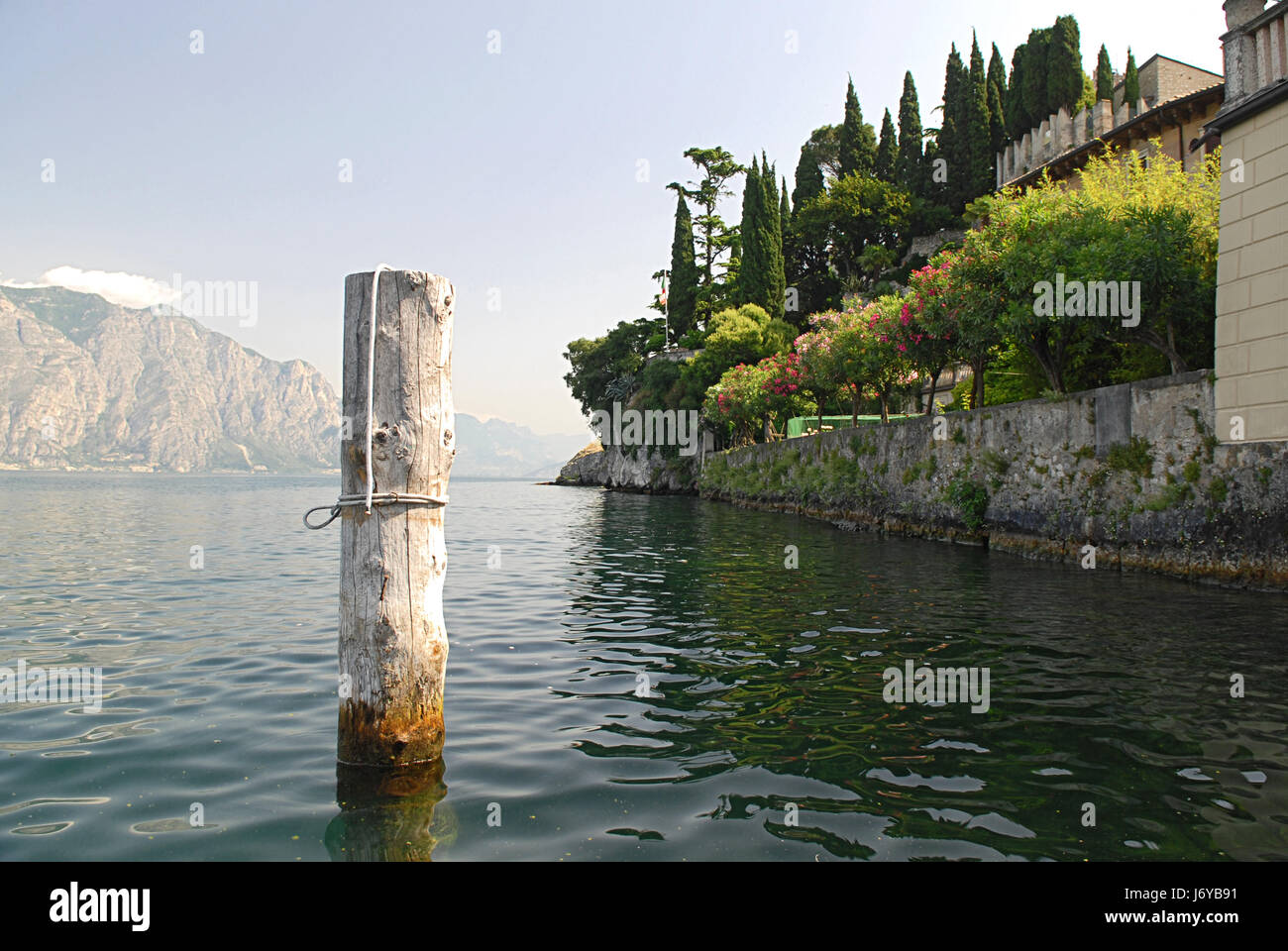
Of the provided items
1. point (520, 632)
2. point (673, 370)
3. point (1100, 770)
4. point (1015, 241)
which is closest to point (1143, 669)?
point (1100, 770)

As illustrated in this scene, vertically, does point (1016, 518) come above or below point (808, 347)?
below

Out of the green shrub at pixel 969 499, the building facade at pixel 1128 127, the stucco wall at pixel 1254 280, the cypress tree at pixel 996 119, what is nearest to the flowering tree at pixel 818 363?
the building facade at pixel 1128 127

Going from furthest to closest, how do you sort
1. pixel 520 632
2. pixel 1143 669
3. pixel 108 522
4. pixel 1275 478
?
1. pixel 108 522
2. pixel 1275 478
3. pixel 520 632
4. pixel 1143 669

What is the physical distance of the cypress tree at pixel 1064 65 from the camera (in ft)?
194

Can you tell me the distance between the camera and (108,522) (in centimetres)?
3406

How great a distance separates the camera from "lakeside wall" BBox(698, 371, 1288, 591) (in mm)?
14594

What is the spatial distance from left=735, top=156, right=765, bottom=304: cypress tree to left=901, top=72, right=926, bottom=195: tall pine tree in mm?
14373

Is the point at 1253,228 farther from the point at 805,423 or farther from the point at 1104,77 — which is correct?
the point at 1104,77

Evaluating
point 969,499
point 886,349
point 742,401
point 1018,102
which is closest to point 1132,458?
point 969,499

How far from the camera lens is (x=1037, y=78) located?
61.1 m

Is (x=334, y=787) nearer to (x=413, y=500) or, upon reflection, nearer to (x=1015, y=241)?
(x=413, y=500)

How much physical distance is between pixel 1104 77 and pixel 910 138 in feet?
54.5

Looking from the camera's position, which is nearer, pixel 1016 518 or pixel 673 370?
pixel 1016 518

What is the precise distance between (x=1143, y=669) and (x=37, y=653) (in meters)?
12.5
